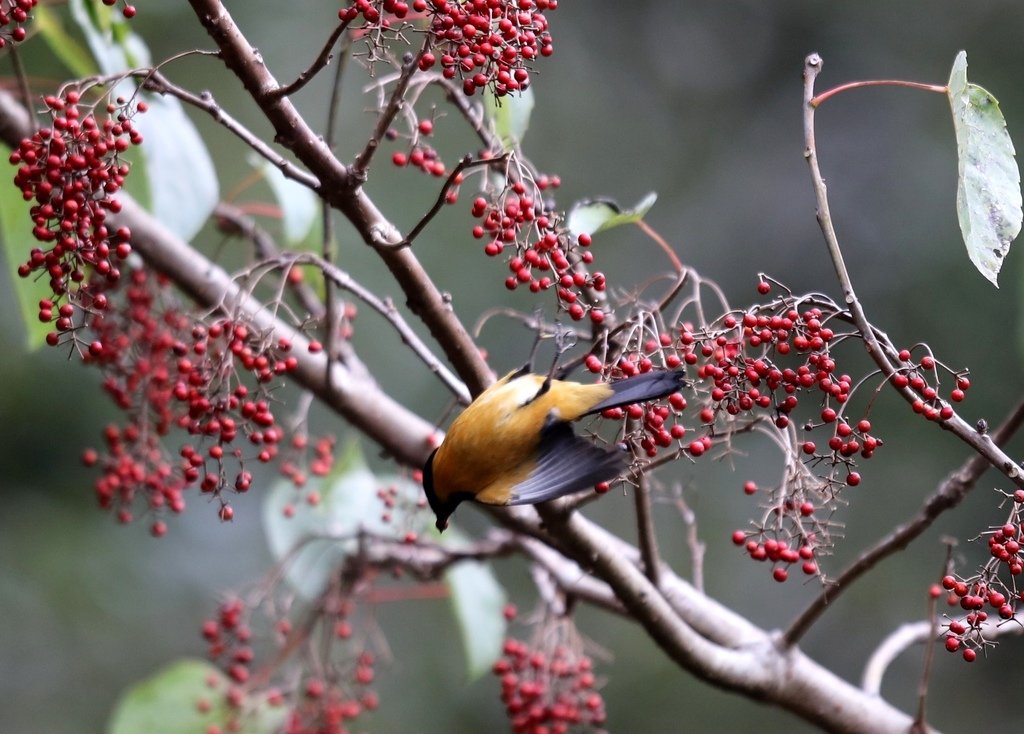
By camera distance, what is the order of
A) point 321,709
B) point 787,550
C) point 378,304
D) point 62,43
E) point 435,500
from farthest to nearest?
1. point 321,709
2. point 62,43
3. point 435,500
4. point 378,304
5. point 787,550

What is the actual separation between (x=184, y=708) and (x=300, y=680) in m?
0.28

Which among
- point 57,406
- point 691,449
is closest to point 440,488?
point 691,449

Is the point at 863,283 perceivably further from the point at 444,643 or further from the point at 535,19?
the point at 535,19

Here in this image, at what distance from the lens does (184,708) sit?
2.72 m

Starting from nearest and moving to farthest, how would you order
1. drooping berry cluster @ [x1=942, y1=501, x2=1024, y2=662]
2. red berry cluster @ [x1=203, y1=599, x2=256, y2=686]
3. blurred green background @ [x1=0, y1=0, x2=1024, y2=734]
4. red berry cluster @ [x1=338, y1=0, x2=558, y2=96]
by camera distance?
drooping berry cluster @ [x1=942, y1=501, x2=1024, y2=662] → red berry cluster @ [x1=338, y1=0, x2=558, y2=96] → red berry cluster @ [x1=203, y1=599, x2=256, y2=686] → blurred green background @ [x1=0, y1=0, x2=1024, y2=734]

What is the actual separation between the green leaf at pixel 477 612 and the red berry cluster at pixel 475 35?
4.61 ft

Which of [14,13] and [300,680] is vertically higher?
[14,13]

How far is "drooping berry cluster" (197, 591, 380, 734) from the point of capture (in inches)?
104

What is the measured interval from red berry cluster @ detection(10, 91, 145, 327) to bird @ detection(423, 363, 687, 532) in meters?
0.63

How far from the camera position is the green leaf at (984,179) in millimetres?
1439

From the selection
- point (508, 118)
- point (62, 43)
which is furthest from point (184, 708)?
point (508, 118)

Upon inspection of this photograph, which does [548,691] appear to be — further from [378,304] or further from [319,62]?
[319,62]

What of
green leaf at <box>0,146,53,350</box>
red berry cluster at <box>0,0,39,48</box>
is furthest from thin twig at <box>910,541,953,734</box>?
green leaf at <box>0,146,53,350</box>

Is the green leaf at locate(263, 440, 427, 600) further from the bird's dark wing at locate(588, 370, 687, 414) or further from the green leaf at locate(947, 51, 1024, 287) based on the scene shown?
the green leaf at locate(947, 51, 1024, 287)
